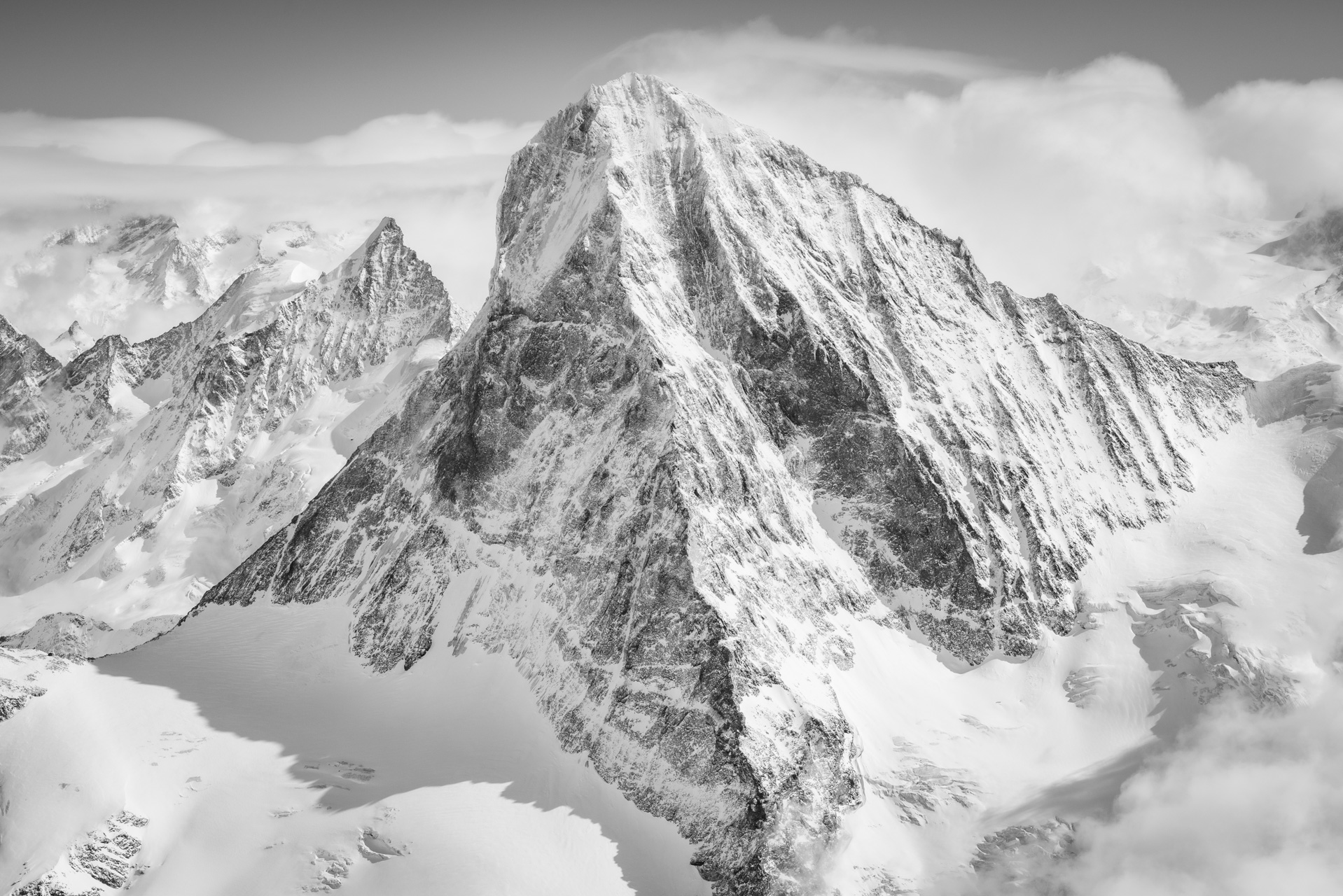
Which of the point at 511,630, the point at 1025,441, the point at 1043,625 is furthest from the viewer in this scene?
the point at 1025,441

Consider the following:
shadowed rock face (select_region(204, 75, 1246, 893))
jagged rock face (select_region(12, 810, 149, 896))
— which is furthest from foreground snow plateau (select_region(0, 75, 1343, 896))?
shadowed rock face (select_region(204, 75, 1246, 893))

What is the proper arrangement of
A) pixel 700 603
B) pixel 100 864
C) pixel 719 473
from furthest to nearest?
pixel 719 473, pixel 700 603, pixel 100 864

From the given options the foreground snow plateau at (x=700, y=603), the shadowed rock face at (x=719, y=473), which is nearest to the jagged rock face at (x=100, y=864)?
the foreground snow plateau at (x=700, y=603)

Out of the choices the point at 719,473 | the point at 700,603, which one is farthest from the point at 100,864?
the point at 719,473

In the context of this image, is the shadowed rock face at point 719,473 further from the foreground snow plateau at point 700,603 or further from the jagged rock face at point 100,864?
the jagged rock face at point 100,864

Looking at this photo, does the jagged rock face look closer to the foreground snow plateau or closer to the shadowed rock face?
the foreground snow plateau

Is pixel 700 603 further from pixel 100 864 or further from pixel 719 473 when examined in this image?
pixel 100 864

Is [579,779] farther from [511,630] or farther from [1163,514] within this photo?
[1163,514]

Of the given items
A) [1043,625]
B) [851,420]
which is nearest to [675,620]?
[851,420]

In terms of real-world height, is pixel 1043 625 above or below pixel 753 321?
below
